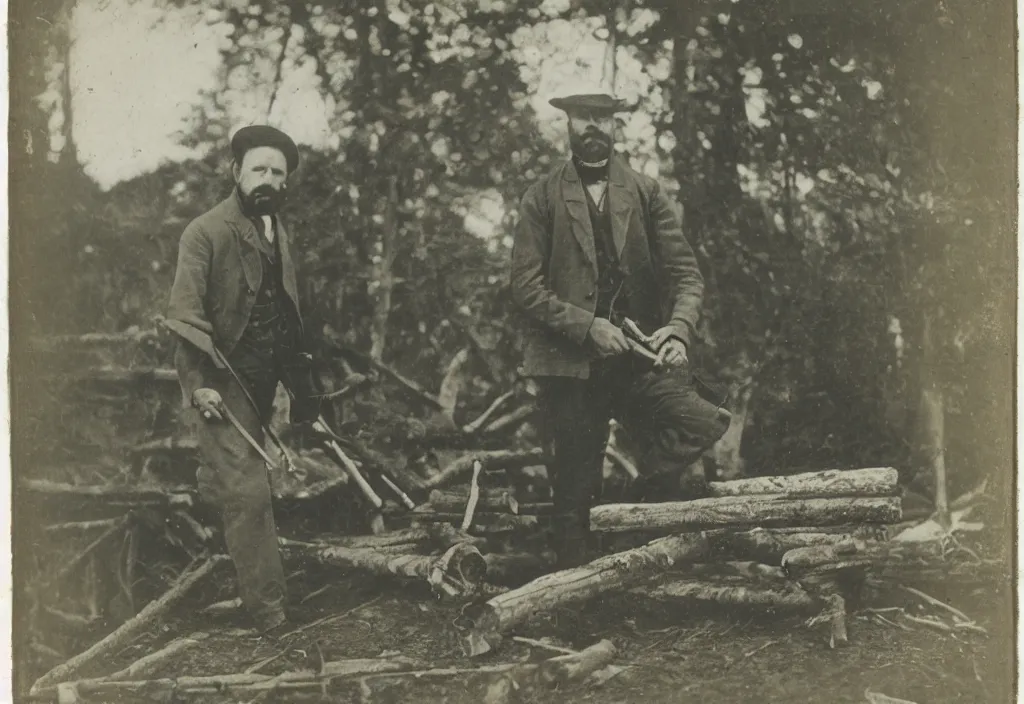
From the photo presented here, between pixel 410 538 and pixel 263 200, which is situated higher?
pixel 263 200

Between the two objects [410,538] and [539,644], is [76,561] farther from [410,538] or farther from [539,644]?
[539,644]

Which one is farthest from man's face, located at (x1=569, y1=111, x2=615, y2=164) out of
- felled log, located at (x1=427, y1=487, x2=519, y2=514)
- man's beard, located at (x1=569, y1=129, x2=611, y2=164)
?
felled log, located at (x1=427, y1=487, x2=519, y2=514)

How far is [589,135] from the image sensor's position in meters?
4.67

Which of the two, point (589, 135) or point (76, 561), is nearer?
point (76, 561)

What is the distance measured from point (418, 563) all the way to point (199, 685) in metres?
1.17

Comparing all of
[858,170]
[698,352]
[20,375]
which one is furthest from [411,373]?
[858,170]

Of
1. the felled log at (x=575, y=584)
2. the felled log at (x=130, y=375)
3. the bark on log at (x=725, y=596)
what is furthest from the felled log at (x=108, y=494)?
the bark on log at (x=725, y=596)

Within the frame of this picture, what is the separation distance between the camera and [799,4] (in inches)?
189

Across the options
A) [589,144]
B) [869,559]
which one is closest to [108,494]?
[589,144]

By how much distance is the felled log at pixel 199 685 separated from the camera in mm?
4465

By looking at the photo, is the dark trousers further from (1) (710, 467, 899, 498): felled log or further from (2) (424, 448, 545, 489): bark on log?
(1) (710, 467, 899, 498): felled log

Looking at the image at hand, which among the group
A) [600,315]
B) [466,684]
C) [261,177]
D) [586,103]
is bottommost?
[466,684]

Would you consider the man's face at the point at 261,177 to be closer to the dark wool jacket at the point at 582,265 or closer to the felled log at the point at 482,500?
the dark wool jacket at the point at 582,265

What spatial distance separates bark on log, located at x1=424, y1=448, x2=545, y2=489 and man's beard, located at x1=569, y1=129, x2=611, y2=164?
4.81 ft
